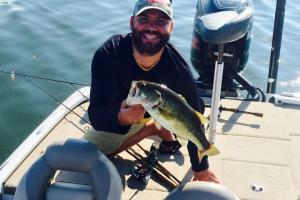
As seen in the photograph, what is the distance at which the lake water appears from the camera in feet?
21.1

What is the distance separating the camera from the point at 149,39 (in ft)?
11.5

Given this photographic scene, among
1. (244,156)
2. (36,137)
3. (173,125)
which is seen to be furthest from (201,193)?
(36,137)

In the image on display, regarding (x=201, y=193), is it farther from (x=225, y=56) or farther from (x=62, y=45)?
(x=62, y=45)

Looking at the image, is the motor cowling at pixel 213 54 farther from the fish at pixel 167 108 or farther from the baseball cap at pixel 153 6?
the fish at pixel 167 108

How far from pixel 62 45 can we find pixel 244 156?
4.93 meters

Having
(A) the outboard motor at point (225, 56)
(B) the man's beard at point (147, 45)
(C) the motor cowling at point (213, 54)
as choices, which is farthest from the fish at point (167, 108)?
(C) the motor cowling at point (213, 54)

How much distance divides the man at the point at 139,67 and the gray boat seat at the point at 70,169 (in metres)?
0.35

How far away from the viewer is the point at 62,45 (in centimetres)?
845

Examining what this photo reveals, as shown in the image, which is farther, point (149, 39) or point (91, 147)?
point (149, 39)

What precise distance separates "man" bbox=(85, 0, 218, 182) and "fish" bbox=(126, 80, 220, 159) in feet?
1.70

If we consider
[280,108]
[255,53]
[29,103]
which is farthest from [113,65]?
[255,53]

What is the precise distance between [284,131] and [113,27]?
17.5ft

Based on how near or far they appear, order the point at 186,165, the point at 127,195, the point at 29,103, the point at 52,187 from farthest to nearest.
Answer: the point at 29,103, the point at 186,165, the point at 127,195, the point at 52,187

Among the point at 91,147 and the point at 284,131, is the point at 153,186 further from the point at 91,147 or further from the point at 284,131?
the point at 284,131
